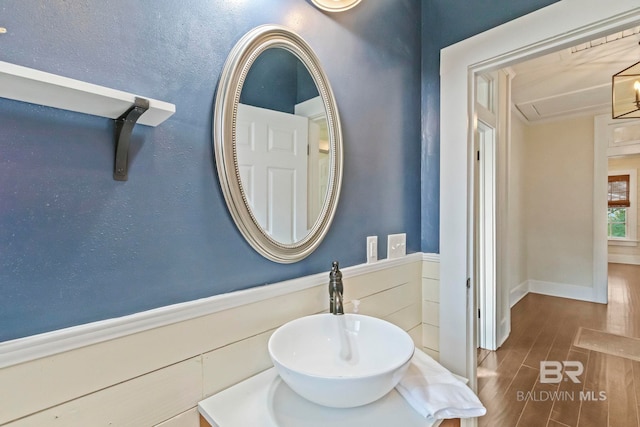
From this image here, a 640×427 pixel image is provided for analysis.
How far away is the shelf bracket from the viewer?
0.67m

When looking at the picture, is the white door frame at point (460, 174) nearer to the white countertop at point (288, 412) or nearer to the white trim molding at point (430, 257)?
the white trim molding at point (430, 257)

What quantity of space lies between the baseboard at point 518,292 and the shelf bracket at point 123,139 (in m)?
4.38

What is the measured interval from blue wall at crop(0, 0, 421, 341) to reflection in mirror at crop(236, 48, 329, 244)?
4.4 inches

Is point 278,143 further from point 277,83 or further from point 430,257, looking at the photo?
point 430,257

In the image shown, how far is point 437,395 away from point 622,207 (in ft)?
30.1

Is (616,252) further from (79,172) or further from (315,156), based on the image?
(79,172)

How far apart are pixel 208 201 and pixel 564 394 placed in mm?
2676

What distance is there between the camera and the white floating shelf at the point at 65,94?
508 millimetres

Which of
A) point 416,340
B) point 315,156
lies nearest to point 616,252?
point 416,340

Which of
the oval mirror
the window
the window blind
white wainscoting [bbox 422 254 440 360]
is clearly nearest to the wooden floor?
white wainscoting [bbox 422 254 440 360]

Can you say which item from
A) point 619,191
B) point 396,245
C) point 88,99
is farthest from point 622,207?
point 88,99

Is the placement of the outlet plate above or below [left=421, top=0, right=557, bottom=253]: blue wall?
below

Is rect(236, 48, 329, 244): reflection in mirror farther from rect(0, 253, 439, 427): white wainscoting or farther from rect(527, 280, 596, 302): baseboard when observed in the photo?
rect(527, 280, 596, 302): baseboard

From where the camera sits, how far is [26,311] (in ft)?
1.94
